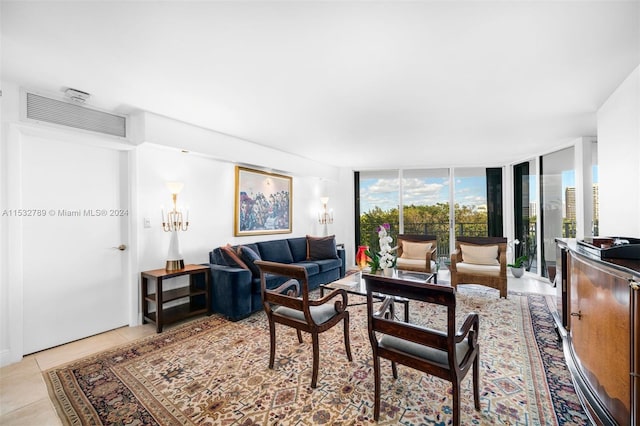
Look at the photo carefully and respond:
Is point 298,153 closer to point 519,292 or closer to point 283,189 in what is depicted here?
point 283,189

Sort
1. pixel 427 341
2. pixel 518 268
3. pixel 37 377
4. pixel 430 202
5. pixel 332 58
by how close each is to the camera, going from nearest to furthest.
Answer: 1. pixel 427 341
2. pixel 332 58
3. pixel 37 377
4. pixel 518 268
5. pixel 430 202

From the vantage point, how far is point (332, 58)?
199cm

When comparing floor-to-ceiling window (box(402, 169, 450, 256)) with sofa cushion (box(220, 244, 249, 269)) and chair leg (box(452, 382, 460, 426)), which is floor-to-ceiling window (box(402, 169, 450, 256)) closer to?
sofa cushion (box(220, 244, 249, 269))

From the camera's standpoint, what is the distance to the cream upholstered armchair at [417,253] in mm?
4621

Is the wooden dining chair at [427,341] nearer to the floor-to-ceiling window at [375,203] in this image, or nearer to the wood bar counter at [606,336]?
the wood bar counter at [606,336]

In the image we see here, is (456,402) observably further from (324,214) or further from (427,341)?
(324,214)

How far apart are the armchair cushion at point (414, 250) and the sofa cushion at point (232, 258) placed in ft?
9.70

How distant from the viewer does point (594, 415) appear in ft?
4.90

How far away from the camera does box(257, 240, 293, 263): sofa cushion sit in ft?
14.9

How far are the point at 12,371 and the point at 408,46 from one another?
404 cm

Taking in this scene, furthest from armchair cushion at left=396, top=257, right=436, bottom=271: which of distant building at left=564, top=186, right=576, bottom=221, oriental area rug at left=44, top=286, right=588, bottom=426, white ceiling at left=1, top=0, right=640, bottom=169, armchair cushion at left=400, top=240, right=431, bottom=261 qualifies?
white ceiling at left=1, top=0, right=640, bottom=169

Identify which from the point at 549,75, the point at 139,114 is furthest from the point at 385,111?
the point at 139,114

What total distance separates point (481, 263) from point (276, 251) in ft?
11.0

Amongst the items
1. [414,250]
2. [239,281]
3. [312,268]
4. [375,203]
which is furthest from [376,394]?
[375,203]
